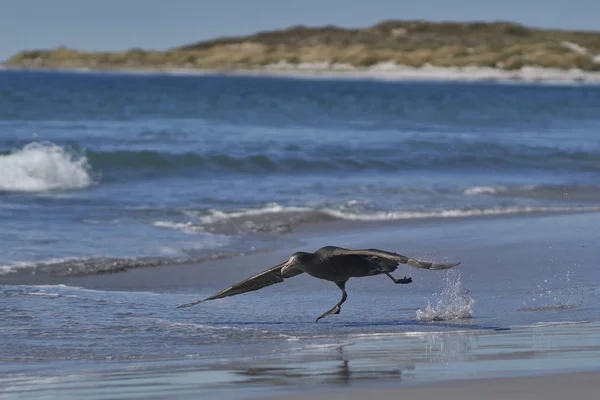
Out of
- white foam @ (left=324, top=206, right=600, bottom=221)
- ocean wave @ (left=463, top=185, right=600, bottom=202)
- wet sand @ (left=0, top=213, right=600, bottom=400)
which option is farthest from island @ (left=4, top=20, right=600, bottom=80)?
wet sand @ (left=0, top=213, right=600, bottom=400)

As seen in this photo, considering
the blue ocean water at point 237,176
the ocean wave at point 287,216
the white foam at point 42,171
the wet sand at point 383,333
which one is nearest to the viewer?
the wet sand at point 383,333

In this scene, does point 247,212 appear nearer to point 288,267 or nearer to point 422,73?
point 288,267

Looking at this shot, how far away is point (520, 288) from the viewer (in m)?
9.64

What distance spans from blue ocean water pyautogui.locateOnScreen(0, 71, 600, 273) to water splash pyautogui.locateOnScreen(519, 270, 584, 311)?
3385 millimetres

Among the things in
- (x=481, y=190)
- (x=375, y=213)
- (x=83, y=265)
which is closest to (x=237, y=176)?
(x=481, y=190)

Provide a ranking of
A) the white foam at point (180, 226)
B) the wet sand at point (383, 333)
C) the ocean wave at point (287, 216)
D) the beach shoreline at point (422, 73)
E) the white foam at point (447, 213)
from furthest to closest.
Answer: the beach shoreline at point (422, 73), the white foam at point (447, 213), the ocean wave at point (287, 216), the white foam at point (180, 226), the wet sand at point (383, 333)

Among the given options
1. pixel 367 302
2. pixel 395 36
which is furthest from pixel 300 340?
pixel 395 36

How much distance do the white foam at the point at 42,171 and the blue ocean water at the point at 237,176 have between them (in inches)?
1.3

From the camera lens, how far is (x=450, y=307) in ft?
28.7

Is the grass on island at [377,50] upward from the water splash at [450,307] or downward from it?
upward

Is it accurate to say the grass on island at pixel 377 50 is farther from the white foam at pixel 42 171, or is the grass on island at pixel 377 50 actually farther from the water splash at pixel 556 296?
the water splash at pixel 556 296

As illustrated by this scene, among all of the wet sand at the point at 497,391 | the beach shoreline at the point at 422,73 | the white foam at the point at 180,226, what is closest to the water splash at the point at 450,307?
the wet sand at the point at 497,391

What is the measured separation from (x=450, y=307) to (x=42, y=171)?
33.9 feet

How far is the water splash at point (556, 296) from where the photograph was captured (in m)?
8.85
